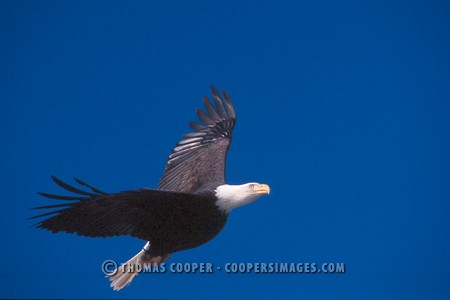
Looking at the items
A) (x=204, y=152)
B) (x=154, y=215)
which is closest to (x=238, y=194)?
(x=154, y=215)

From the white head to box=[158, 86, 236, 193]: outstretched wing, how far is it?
0.34 metres

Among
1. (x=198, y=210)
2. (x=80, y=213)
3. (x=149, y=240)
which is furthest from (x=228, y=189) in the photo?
(x=80, y=213)

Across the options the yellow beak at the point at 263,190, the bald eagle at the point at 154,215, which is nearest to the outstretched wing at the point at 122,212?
the bald eagle at the point at 154,215

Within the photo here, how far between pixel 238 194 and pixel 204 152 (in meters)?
1.52

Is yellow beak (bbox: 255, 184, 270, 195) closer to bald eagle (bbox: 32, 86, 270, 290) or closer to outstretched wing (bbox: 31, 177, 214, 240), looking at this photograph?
bald eagle (bbox: 32, 86, 270, 290)

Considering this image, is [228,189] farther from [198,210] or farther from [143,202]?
[143,202]

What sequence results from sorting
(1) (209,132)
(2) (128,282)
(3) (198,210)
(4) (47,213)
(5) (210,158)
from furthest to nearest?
(1) (209,132), (5) (210,158), (2) (128,282), (3) (198,210), (4) (47,213)

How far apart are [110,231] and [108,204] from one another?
10.7 inches

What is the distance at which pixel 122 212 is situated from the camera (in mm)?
4941

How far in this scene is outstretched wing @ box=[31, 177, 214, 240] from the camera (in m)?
4.70

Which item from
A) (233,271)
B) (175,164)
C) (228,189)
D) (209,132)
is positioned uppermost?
(209,132)

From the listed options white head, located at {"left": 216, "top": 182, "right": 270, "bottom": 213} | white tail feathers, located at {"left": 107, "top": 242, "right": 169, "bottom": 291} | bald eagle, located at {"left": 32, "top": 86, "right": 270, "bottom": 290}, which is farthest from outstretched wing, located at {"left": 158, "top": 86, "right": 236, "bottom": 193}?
white tail feathers, located at {"left": 107, "top": 242, "right": 169, "bottom": 291}

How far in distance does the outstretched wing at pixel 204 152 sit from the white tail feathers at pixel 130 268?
0.73 metres

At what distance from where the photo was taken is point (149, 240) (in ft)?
A: 17.3
